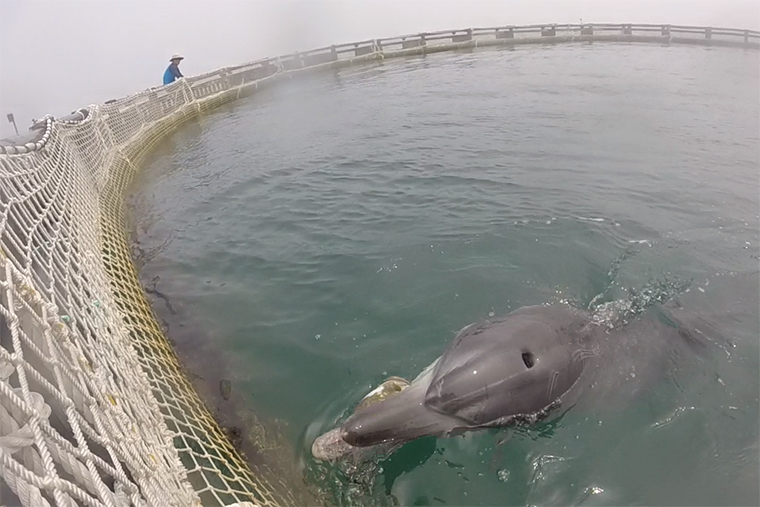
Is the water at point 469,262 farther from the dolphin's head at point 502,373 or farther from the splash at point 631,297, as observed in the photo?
the dolphin's head at point 502,373

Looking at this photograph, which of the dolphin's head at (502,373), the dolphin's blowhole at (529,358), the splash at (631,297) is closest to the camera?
the dolphin's head at (502,373)

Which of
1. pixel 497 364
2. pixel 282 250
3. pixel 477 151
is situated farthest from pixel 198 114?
pixel 497 364

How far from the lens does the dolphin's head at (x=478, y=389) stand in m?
4.47

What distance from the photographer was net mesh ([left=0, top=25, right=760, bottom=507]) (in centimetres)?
252

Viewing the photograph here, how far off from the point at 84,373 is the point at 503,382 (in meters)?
3.46

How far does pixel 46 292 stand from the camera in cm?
438

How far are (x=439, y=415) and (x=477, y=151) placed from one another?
37.4 ft

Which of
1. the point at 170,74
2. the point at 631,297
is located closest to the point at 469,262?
the point at 631,297

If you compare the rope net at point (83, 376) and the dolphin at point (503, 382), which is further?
the dolphin at point (503, 382)

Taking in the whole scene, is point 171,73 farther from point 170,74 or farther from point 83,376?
point 83,376

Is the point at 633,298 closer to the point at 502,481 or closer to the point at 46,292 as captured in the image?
the point at 502,481

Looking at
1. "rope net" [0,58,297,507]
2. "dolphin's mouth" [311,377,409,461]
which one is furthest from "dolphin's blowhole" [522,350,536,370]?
"rope net" [0,58,297,507]

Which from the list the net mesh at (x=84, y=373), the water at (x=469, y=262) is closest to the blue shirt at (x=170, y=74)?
the water at (x=469, y=262)

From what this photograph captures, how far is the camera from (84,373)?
3490 mm
